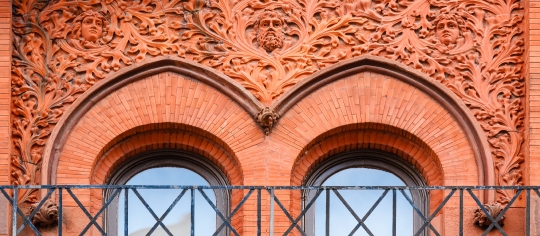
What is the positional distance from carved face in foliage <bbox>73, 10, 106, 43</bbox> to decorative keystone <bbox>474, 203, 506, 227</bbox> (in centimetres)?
450

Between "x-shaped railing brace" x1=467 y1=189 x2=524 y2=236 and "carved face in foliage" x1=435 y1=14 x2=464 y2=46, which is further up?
"carved face in foliage" x1=435 y1=14 x2=464 y2=46

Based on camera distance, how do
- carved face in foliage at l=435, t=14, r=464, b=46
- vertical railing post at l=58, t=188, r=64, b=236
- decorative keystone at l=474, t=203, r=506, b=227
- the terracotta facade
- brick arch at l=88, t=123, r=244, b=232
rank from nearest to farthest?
vertical railing post at l=58, t=188, r=64, b=236 → decorative keystone at l=474, t=203, r=506, b=227 → the terracotta facade → brick arch at l=88, t=123, r=244, b=232 → carved face in foliage at l=435, t=14, r=464, b=46

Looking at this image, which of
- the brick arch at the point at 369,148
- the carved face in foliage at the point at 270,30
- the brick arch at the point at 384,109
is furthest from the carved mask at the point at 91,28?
the brick arch at the point at 369,148

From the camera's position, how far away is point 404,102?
14.7m

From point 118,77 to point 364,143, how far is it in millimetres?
2751

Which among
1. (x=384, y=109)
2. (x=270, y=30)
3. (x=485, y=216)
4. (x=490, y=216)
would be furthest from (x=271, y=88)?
(x=490, y=216)

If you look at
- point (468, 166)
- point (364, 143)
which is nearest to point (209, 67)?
point (364, 143)

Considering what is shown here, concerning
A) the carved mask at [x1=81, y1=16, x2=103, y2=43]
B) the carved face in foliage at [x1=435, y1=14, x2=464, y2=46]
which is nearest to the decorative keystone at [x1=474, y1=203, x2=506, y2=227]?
the carved face in foliage at [x1=435, y1=14, x2=464, y2=46]

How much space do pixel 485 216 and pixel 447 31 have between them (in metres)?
2.15

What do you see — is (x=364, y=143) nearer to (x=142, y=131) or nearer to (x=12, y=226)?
(x=142, y=131)

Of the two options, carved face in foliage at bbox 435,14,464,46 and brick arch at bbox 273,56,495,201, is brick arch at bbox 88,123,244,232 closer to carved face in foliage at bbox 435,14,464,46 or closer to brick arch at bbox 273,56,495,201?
brick arch at bbox 273,56,495,201

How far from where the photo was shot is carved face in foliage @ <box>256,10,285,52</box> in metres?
15.0

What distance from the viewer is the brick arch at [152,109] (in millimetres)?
14508

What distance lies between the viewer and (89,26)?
49.2 ft
